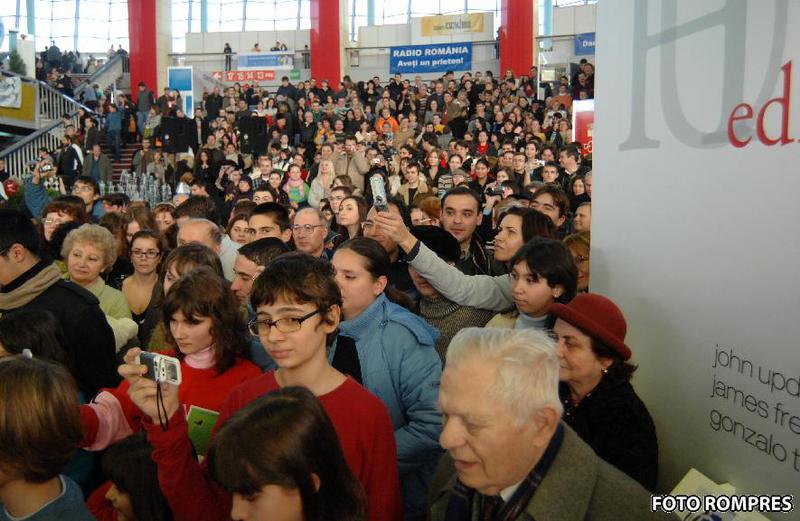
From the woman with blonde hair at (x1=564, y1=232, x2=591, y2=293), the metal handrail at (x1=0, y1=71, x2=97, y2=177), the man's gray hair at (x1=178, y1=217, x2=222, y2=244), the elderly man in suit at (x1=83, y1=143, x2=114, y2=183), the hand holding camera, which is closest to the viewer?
the hand holding camera

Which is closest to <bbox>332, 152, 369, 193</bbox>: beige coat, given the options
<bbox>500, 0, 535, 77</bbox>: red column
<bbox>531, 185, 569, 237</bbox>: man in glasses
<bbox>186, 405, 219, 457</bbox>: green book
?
<bbox>531, 185, 569, 237</bbox>: man in glasses

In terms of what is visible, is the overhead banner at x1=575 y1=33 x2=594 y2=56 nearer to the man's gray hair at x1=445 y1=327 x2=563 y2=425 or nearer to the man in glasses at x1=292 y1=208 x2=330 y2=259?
the man in glasses at x1=292 y1=208 x2=330 y2=259

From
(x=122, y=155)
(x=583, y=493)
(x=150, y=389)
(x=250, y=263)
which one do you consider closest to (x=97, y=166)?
(x=122, y=155)

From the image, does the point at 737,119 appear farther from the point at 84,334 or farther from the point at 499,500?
the point at 84,334

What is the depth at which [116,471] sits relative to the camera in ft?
7.06

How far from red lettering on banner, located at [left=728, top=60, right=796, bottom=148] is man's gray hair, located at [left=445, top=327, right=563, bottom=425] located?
984 millimetres

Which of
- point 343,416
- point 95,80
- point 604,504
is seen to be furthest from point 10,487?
point 95,80

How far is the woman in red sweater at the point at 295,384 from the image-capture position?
1.91 m

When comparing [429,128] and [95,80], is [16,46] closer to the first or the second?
[95,80]

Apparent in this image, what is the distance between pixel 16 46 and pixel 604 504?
2246 cm

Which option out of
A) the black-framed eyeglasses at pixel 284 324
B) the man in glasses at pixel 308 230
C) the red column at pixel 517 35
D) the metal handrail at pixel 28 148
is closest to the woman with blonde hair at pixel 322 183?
the man in glasses at pixel 308 230

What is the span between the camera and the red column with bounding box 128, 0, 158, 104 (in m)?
26.0

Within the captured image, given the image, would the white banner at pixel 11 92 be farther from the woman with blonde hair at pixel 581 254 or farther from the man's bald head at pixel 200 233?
the woman with blonde hair at pixel 581 254

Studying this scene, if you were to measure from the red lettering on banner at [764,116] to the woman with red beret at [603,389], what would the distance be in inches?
27.1
